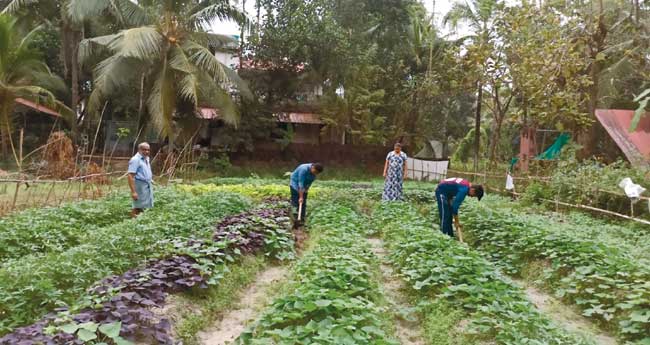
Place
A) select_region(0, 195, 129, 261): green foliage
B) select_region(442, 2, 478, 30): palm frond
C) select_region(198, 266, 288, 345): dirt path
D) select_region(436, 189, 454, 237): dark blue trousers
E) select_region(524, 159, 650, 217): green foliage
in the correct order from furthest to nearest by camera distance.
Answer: select_region(442, 2, 478, 30): palm frond → select_region(524, 159, 650, 217): green foliage → select_region(436, 189, 454, 237): dark blue trousers → select_region(0, 195, 129, 261): green foliage → select_region(198, 266, 288, 345): dirt path

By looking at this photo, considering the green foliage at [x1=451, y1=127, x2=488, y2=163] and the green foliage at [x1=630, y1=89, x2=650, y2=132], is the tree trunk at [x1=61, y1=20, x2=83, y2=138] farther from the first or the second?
the green foliage at [x1=451, y1=127, x2=488, y2=163]

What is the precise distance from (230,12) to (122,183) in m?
7.33

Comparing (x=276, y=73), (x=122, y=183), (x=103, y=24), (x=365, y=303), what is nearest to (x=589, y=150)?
(x=276, y=73)

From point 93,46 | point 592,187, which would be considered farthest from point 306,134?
point 592,187

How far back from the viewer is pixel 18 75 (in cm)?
1930

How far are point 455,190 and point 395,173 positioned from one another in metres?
3.36

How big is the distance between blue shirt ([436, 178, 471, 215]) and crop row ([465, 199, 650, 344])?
79cm

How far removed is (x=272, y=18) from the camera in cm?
2183

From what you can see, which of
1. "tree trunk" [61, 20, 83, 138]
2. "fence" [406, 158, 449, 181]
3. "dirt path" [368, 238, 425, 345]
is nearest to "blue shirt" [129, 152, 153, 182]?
"dirt path" [368, 238, 425, 345]

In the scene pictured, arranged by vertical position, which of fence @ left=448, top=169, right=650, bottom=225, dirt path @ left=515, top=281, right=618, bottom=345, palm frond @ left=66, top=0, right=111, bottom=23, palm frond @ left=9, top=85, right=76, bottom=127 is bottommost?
dirt path @ left=515, top=281, right=618, bottom=345

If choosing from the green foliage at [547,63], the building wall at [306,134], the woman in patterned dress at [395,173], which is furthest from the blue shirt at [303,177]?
the building wall at [306,134]

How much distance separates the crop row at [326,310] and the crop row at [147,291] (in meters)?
0.79

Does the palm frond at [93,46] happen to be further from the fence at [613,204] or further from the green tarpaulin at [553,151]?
the green tarpaulin at [553,151]

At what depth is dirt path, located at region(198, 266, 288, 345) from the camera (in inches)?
183
